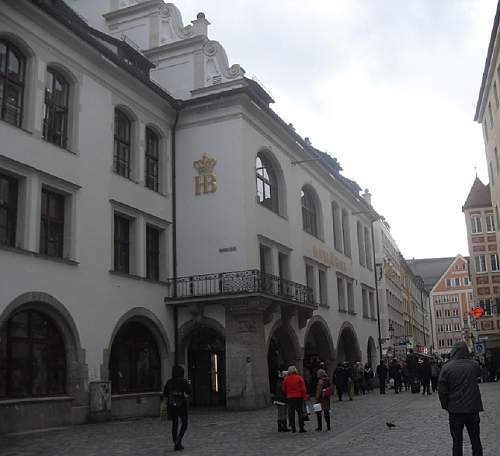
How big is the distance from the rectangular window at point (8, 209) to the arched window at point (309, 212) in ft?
57.5

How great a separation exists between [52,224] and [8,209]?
68.4 inches

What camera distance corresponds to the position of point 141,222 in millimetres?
24516

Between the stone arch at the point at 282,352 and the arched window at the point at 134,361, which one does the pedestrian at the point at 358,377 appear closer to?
the stone arch at the point at 282,352

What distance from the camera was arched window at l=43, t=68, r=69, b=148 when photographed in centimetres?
2075

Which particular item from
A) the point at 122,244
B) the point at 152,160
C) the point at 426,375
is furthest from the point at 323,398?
the point at 426,375

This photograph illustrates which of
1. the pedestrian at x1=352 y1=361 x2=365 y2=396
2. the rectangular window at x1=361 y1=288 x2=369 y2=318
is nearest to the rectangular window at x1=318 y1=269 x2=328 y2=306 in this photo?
the pedestrian at x1=352 y1=361 x2=365 y2=396

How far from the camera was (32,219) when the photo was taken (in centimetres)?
1920

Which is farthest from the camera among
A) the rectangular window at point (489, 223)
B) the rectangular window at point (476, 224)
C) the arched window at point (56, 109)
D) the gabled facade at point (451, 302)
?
the gabled facade at point (451, 302)

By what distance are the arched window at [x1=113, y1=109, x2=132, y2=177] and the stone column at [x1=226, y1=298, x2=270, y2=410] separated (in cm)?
613

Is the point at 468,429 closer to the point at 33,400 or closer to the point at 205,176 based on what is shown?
the point at 33,400

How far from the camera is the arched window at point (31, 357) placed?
59.0 ft

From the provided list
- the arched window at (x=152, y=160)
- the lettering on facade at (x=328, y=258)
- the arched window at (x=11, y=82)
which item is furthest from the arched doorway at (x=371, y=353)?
the arched window at (x=11, y=82)

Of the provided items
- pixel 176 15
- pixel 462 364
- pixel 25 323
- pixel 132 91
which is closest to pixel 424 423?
pixel 462 364

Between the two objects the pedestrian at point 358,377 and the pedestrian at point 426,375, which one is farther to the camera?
the pedestrian at point 358,377
